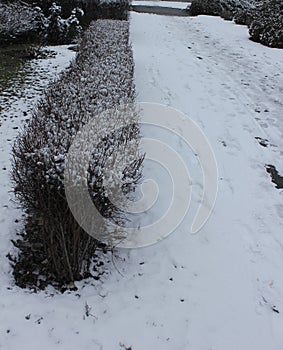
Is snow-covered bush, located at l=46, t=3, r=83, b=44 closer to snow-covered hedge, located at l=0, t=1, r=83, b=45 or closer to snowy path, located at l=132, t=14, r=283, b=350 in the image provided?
snow-covered hedge, located at l=0, t=1, r=83, b=45

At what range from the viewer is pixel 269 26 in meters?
10.6

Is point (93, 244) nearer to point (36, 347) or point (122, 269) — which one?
point (122, 269)

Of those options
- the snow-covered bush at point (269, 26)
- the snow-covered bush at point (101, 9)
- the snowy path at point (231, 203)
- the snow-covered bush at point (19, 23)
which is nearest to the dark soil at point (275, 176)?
the snowy path at point (231, 203)

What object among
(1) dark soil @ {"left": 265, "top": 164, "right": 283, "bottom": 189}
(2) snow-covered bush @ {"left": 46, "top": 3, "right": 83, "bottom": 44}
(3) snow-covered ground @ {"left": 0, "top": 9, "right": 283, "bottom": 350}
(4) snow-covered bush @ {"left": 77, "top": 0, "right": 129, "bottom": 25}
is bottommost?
(3) snow-covered ground @ {"left": 0, "top": 9, "right": 283, "bottom": 350}

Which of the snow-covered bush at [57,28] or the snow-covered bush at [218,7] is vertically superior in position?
the snow-covered bush at [218,7]

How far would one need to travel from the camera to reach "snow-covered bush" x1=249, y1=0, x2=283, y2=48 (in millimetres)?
10219

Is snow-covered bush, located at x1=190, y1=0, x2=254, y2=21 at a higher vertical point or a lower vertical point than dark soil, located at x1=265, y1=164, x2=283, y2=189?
higher

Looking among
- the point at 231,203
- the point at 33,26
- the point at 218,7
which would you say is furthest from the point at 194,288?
the point at 218,7

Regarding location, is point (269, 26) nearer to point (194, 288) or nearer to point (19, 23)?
point (19, 23)

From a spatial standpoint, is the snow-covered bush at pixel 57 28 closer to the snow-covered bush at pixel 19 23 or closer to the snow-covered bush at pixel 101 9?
the snow-covered bush at pixel 19 23

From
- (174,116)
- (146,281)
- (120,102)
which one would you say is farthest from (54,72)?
(146,281)

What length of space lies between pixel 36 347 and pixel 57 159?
128 cm

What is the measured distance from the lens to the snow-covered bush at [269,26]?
33.5 ft

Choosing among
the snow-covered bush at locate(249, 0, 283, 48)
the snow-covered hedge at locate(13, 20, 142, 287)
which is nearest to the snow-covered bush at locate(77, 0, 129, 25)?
the snow-covered bush at locate(249, 0, 283, 48)
